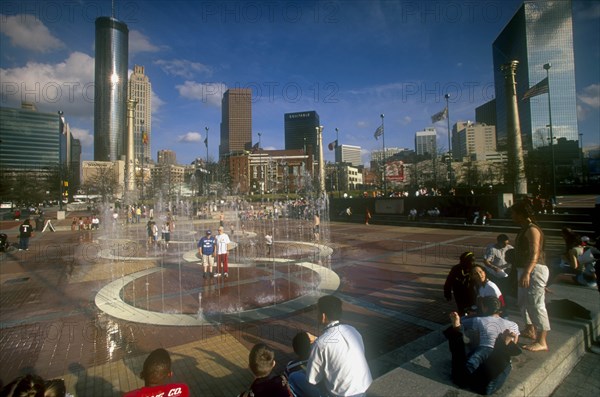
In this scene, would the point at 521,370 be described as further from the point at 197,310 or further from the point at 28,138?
the point at 28,138

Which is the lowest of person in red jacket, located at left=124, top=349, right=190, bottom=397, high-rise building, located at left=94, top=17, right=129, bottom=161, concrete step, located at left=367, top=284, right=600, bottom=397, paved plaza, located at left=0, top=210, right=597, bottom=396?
paved plaza, located at left=0, top=210, right=597, bottom=396

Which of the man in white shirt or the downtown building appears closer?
the man in white shirt

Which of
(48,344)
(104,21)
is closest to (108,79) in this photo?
(104,21)

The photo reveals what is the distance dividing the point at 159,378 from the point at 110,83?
241730 mm

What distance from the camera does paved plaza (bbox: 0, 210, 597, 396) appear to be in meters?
4.90

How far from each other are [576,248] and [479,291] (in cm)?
568

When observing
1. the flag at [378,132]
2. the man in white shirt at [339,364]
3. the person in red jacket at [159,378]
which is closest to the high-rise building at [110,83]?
the flag at [378,132]

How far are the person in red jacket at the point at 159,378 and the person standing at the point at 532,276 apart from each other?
434 cm

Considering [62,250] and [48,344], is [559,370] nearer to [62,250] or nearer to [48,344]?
[48,344]

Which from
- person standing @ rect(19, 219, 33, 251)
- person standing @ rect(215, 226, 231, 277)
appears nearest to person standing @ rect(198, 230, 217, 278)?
person standing @ rect(215, 226, 231, 277)

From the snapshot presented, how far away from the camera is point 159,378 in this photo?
2.74 m

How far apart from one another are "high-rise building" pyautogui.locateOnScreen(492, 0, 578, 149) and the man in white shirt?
108673mm

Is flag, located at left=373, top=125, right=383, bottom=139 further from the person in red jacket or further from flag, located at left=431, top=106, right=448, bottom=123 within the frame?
the person in red jacket

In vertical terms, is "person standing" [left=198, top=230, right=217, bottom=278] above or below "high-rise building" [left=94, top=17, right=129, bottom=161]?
below
